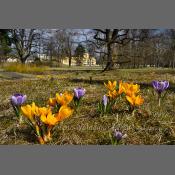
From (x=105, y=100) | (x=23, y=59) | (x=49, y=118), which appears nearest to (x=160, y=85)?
(x=105, y=100)

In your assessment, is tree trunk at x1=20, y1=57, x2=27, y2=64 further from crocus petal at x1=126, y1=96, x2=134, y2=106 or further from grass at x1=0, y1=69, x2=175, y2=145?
crocus petal at x1=126, y1=96, x2=134, y2=106

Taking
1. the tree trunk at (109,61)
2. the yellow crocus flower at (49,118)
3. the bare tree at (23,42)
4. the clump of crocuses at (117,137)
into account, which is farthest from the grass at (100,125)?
the tree trunk at (109,61)

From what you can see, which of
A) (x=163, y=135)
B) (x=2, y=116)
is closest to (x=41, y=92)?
(x=2, y=116)

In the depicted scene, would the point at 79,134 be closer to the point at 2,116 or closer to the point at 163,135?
the point at 163,135

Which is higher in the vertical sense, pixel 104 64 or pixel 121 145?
pixel 104 64

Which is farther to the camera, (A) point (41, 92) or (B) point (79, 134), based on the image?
(A) point (41, 92)

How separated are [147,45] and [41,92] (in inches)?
77.8

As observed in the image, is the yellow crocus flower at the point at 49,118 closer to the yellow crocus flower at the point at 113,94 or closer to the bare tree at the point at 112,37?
the yellow crocus flower at the point at 113,94

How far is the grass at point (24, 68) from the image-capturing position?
5.64 m

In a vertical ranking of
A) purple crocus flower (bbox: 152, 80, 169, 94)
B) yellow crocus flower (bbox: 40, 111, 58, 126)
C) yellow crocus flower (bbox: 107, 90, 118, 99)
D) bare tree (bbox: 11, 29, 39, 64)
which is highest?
bare tree (bbox: 11, 29, 39, 64)

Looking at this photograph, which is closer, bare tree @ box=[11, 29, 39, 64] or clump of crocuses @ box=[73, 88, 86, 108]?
clump of crocuses @ box=[73, 88, 86, 108]

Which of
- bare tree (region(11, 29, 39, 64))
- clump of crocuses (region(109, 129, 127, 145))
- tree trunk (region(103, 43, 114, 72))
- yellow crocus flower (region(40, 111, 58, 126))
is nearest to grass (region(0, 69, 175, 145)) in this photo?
clump of crocuses (region(109, 129, 127, 145))

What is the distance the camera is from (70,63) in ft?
18.0

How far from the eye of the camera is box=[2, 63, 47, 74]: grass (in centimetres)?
564
